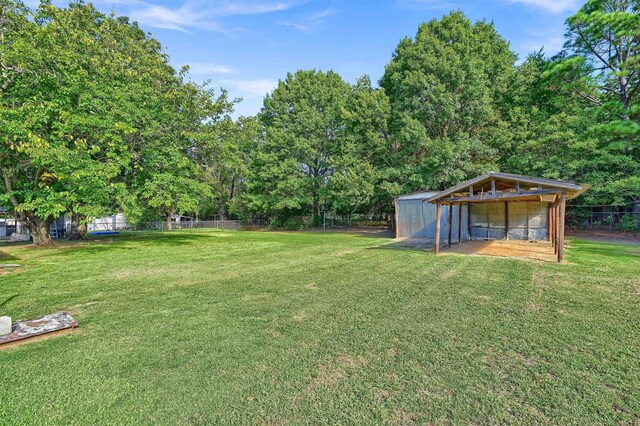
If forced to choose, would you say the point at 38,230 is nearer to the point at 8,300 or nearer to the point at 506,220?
the point at 8,300

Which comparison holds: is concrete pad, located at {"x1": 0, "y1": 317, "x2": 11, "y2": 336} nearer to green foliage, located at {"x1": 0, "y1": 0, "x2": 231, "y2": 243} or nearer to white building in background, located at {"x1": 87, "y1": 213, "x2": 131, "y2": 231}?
green foliage, located at {"x1": 0, "y1": 0, "x2": 231, "y2": 243}

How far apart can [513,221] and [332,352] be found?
45.5 ft

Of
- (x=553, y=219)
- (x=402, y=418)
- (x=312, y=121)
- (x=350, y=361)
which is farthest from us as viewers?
(x=312, y=121)

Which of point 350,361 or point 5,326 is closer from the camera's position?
point 350,361

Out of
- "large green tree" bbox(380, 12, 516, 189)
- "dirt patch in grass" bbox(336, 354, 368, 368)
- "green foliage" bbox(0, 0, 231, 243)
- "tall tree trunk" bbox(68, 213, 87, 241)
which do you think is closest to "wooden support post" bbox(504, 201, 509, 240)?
"large green tree" bbox(380, 12, 516, 189)

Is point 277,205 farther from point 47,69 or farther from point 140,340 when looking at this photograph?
point 140,340

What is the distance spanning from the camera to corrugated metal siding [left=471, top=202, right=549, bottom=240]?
13.5 m

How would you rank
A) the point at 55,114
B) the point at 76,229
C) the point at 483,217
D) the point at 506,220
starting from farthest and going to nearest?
the point at 76,229
the point at 483,217
the point at 506,220
the point at 55,114

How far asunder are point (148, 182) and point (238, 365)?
11553 mm

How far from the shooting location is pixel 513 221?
14.0m

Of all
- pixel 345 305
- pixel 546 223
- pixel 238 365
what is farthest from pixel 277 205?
pixel 238 365

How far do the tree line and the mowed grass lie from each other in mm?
4759

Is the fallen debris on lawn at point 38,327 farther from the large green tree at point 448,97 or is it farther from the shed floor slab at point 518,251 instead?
the large green tree at point 448,97

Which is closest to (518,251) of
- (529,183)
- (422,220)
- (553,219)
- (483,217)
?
Result: (529,183)
